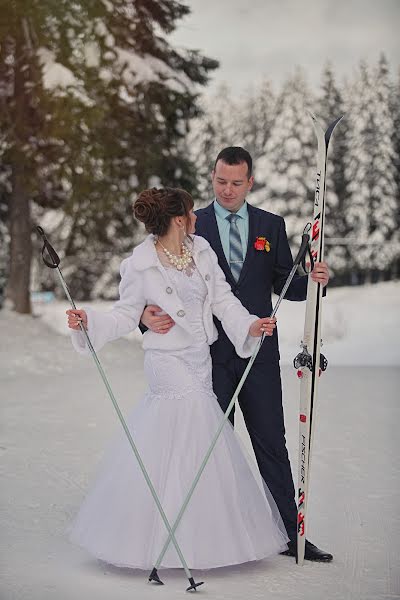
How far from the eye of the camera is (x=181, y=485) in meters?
3.14

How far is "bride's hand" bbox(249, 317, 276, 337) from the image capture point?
3172 millimetres

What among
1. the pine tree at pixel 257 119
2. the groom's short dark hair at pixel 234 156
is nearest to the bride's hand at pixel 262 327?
the groom's short dark hair at pixel 234 156

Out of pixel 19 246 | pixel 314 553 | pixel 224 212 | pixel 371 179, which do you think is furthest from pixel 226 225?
pixel 371 179

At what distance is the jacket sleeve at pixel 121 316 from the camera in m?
3.22

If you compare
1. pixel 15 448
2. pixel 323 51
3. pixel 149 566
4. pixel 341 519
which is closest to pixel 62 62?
pixel 15 448

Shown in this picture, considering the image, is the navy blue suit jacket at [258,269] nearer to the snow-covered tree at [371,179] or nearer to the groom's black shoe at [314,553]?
the groom's black shoe at [314,553]

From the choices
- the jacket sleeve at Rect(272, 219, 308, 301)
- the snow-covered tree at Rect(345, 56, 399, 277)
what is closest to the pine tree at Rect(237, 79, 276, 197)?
the snow-covered tree at Rect(345, 56, 399, 277)

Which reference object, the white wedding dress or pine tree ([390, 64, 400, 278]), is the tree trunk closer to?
the white wedding dress

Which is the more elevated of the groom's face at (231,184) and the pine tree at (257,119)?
the pine tree at (257,119)

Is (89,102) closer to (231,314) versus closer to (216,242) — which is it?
(216,242)

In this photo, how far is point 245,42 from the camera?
21672 mm

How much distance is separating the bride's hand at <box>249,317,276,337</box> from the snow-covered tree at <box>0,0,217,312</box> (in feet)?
30.4

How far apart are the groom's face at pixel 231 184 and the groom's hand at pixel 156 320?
0.44 metres

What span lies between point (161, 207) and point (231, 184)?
298mm
